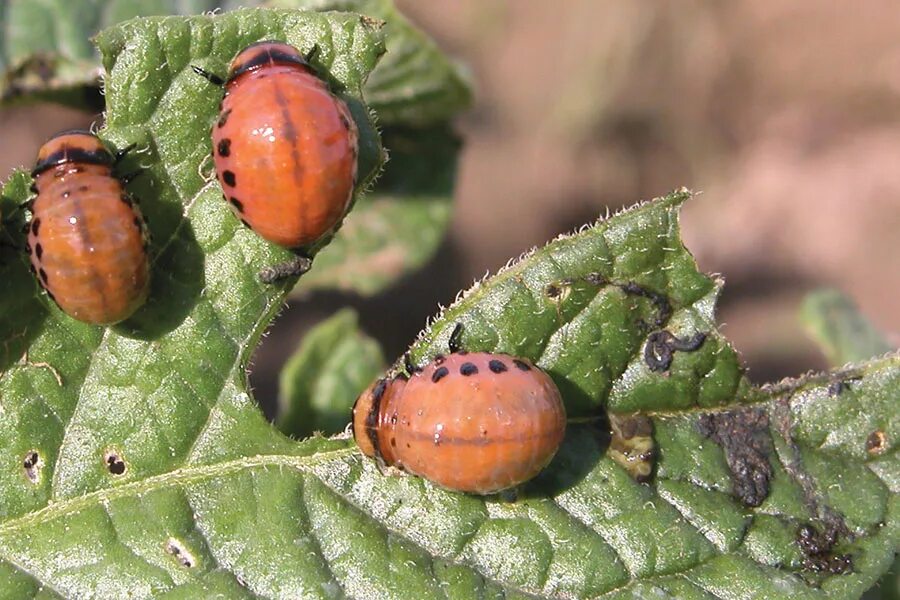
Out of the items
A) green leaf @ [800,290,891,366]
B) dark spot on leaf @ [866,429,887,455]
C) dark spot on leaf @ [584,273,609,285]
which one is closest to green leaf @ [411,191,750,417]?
dark spot on leaf @ [584,273,609,285]

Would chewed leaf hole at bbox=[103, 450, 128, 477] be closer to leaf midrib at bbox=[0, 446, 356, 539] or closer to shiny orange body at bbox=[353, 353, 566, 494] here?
leaf midrib at bbox=[0, 446, 356, 539]

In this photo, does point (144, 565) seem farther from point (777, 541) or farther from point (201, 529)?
point (777, 541)

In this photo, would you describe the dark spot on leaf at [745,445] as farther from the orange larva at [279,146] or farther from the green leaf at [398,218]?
the green leaf at [398,218]

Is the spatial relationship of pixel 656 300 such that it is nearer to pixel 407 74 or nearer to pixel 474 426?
pixel 474 426

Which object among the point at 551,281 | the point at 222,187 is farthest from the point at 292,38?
the point at 551,281

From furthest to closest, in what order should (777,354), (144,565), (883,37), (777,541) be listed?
(883,37)
(777,354)
(777,541)
(144,565)
